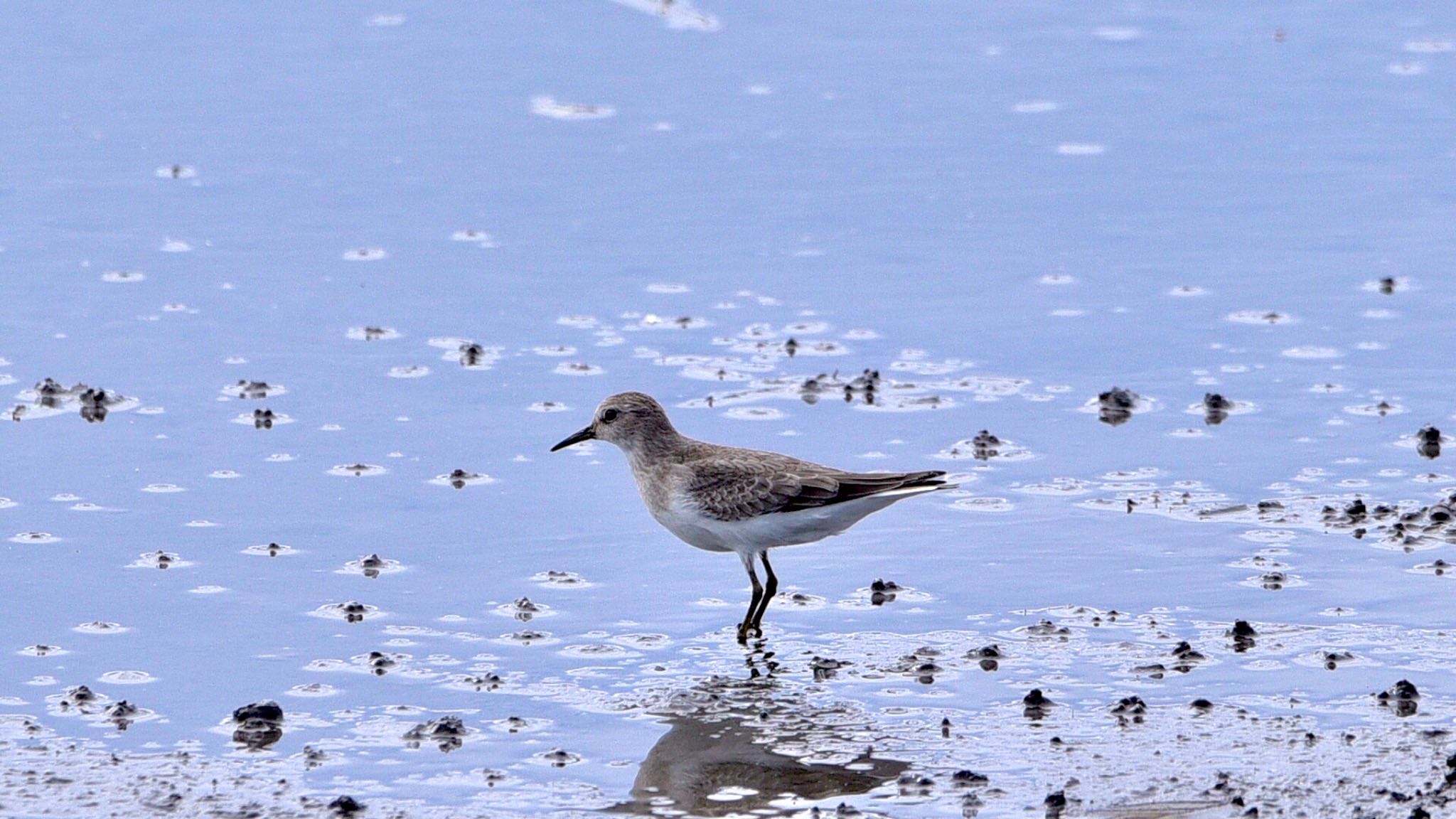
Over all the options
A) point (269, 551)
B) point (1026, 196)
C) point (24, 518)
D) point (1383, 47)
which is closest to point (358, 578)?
point (269, 551)

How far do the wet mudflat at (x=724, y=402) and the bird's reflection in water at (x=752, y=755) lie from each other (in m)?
0.03

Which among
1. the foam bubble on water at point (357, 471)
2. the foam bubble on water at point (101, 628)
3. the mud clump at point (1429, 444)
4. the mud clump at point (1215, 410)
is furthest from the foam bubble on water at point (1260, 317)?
the foam bubble on water at point (101, 628)

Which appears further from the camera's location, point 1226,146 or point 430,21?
point 430,21

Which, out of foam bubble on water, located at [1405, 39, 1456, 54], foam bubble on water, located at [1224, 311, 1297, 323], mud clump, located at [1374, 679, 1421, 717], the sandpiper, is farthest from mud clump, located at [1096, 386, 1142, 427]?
foam bubble on water, located at [1405, 39, 1456, 54]

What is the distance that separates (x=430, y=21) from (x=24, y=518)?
10.9 m

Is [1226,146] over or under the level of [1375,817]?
over

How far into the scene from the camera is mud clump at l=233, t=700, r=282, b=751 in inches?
335

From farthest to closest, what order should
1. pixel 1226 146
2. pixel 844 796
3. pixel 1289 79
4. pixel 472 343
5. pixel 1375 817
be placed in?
pixel 1289 79
pixel 1226 146
pixel 472 343
pixel 844 796
pixel 1375 817

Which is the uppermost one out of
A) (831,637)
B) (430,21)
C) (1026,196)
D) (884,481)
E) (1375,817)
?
Answer: (430,21)

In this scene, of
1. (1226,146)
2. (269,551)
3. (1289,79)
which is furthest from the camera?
(1289,79)

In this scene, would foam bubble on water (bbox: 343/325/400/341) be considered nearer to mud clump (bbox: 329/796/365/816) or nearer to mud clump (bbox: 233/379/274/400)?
mud clump (bbox: 233/379/274/400)

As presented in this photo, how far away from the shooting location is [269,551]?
10711 millimetres

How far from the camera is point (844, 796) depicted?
798 centimetres

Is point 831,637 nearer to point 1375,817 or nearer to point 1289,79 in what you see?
point 1375,817
